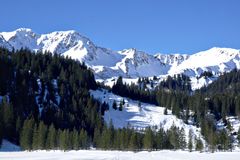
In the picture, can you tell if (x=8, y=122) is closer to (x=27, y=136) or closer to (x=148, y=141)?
(x=27, y=136)

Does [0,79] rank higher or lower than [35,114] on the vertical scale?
higher

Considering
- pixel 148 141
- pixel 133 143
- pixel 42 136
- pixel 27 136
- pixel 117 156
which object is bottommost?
pixel 133 143

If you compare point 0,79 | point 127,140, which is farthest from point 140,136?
point 0,79

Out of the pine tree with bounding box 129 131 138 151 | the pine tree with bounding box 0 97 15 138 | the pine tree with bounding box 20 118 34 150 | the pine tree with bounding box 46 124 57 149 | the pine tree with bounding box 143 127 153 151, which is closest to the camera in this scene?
the pine tree with bounding box 129 131 138 151

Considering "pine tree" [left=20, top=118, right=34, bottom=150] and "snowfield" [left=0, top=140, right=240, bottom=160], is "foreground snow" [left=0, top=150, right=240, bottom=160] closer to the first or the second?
"snowfield" [left=0, top=140, right=240, bottom=160]

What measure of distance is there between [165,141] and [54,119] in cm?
5638

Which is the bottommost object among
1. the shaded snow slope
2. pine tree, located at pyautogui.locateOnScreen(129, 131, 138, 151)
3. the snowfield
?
the shaded snow slope

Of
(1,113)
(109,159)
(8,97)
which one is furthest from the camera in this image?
(8,97)

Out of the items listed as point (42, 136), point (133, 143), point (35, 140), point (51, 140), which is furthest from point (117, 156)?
point (42, 136)

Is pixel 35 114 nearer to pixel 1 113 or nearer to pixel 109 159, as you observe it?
pixel 1 113

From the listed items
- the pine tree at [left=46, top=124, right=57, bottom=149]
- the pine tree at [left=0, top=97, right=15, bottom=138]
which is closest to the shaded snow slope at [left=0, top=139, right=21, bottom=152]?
the pine tree at [left=0, top=97, right=15, bottom=138]

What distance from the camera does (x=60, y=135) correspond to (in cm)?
14075

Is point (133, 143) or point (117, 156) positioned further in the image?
point (133, 143)

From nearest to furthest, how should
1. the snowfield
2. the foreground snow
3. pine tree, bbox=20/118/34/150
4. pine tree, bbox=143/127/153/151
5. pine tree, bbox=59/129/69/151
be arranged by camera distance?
the foreground snow, the snowfield, pine tree, bbox=59/129/69/151, pine tree, bbox=20/118/34/150, pine tree, bbox=143/127/153/151
